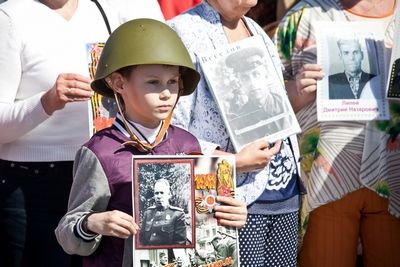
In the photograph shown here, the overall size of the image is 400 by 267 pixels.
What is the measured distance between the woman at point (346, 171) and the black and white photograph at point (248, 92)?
0.50 meters

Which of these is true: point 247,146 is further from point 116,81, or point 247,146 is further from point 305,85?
point 116,81

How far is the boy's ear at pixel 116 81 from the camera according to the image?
11.0 ft

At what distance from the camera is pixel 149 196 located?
3.18 meters

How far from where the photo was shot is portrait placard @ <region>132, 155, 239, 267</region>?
318 centimetres

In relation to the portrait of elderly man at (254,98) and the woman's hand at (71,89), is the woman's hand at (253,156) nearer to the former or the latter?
the portrait of elderly man at (254,98)

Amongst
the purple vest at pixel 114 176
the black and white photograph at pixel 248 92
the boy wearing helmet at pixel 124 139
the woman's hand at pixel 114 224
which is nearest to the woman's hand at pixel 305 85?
the black and white photograph at pixel 248 92

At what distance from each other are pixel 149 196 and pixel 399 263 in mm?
1854

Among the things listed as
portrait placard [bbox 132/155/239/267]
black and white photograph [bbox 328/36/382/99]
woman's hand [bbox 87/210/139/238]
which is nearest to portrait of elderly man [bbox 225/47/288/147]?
black and white photograph [bbox 328/36/382/99]

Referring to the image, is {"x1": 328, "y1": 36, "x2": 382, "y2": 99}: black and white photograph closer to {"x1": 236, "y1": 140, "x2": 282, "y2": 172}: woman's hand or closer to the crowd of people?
the crowd of people

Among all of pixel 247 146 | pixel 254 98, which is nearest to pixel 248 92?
pixel 254 98

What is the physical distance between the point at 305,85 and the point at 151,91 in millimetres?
1203

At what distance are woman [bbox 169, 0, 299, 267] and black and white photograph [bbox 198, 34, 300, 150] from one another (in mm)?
52

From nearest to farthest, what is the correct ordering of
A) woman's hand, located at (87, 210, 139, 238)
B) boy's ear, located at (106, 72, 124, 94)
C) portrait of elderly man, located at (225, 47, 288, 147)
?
woman's hand, located at (87, 210, 139, 238) → boy's ear, located at (106, 72, 124, 94) → portrait of elderly man, located at (225, 47, 288, 147)

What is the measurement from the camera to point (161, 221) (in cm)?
319
